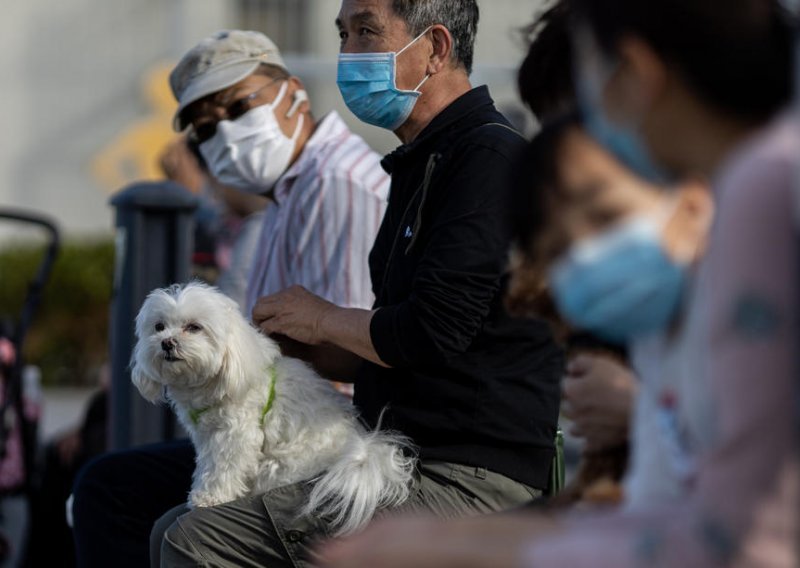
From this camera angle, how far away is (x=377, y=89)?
3295 millimetres

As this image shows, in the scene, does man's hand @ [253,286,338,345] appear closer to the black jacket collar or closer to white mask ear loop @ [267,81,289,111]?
the black jacket collar

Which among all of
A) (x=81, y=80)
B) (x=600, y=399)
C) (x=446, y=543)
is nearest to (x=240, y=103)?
(x=600, y=399)

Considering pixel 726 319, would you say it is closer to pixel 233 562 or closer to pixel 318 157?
pixel 233 562

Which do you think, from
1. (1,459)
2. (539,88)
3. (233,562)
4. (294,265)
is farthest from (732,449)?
(1,459)

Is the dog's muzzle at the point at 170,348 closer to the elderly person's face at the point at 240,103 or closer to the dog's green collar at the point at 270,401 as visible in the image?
the dog's green collar at the point at 270,401

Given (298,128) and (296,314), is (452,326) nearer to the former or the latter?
(296,314)

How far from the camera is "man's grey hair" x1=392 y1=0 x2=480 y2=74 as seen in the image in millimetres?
3262

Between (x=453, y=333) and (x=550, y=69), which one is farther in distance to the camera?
(x=453, y=333)

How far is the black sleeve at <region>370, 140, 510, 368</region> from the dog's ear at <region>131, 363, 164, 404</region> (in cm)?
70

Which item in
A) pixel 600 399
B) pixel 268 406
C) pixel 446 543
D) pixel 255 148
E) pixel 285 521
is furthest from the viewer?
pixel 255 148

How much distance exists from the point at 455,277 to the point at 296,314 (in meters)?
0.53

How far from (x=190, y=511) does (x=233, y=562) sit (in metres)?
0.16

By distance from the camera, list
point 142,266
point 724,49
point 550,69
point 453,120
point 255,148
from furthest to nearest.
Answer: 1. point 142,266
2. point 255,148
3. point 453,120
4. point 550,69
5. point 724,49

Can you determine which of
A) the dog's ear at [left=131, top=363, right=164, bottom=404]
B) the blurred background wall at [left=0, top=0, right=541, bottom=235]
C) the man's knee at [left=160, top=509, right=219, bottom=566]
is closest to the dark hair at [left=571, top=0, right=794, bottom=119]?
the man's knee at [left=160, top=509, right=219, bottom=566]
